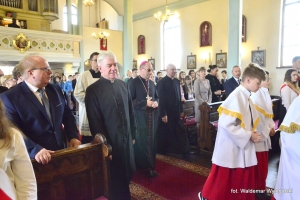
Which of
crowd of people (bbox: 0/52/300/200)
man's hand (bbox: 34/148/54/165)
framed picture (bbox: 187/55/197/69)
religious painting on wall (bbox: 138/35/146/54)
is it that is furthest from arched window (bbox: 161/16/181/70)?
man's hand (bbox: 34/148/54/165)

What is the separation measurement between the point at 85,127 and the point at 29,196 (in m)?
1.83

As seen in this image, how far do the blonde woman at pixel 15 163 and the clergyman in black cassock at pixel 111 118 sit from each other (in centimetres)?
118

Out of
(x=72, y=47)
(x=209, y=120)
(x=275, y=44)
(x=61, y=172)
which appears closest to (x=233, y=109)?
(x=61, y=172)

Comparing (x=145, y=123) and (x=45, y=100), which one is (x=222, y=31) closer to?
(x=145, y=123)

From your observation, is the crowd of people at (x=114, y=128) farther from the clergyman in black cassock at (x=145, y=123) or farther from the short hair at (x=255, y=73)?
the clergyman in black cassock at (x=145, y=123)

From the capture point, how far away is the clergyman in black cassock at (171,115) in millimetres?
4766

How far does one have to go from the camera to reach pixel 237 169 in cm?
251

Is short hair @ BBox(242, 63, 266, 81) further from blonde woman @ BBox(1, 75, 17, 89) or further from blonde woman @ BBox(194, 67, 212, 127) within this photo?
blonde woman @ BBox(1, 75, 17, 89)

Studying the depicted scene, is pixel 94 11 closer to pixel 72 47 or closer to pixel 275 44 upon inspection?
pixel 72 47

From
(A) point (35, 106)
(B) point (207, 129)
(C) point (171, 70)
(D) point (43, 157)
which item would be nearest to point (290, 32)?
(B) point (207, 129)

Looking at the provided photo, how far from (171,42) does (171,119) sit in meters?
10.7

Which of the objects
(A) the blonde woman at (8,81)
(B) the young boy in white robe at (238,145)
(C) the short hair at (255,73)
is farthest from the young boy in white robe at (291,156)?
(A) the blonde woman at (8,81)

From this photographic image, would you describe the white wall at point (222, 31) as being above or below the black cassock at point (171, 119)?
above

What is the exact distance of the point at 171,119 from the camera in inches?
192
